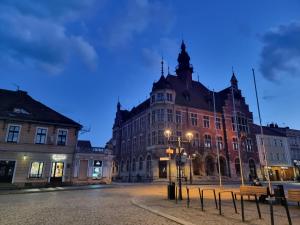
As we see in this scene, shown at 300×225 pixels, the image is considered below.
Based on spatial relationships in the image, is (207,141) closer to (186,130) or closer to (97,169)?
(186,130)

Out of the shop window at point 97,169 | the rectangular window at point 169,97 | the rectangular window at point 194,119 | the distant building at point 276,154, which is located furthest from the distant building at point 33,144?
the distant building at point 276,154

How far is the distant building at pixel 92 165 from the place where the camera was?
95.4 feet

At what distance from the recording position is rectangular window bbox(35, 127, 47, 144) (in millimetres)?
27231

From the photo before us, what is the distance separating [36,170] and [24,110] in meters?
7.89

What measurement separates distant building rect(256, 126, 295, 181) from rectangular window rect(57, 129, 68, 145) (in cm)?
4340

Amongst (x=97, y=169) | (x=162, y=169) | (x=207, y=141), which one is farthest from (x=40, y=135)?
(x=207, y=141)

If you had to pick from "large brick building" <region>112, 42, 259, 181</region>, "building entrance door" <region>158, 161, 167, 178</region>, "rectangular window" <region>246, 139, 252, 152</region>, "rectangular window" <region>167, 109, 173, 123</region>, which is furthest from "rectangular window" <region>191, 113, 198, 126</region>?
"rectangular window" <region>246, 139, 252, 152</region>

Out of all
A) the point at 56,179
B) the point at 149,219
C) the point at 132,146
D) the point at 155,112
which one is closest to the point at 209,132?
the point at 155,112

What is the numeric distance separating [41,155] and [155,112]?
20.8 metres


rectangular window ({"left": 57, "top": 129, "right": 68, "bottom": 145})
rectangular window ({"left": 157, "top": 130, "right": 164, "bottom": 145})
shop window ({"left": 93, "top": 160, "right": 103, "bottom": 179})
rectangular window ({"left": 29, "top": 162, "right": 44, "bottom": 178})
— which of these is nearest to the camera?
rectangular window ({"left": 29, "top": 162, "right": 44, "bottom": 178})

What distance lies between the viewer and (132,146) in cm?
4838

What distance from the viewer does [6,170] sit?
981 inches

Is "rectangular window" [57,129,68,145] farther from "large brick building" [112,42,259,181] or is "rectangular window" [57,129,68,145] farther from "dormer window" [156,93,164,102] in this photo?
"dormer window" [156,93,164,102]

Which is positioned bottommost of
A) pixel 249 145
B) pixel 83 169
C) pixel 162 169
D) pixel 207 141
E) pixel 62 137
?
pixel 83 169
